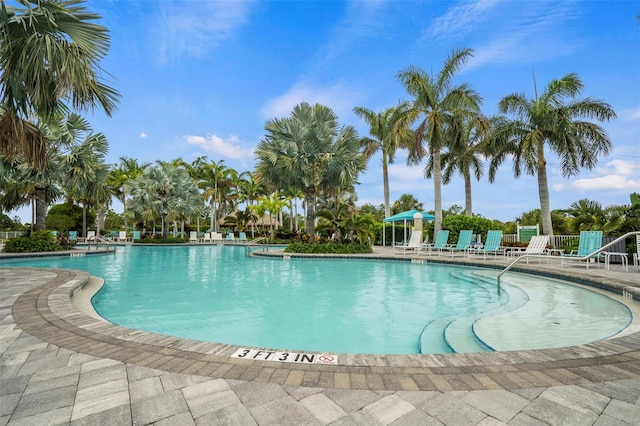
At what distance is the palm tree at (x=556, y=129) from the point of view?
15.4m

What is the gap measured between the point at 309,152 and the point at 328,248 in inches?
196

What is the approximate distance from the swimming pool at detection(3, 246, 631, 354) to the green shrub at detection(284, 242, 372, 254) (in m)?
6.53

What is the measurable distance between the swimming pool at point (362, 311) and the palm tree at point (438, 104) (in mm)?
10045

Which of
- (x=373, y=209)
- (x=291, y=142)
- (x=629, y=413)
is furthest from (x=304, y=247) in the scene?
(x=373, y=209)

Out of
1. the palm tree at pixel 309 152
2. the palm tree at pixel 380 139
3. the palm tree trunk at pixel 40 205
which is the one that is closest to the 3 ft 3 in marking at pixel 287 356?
the palm tree at pixel 309 152

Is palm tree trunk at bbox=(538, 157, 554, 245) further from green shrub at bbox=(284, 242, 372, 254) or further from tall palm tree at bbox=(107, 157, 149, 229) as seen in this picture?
tall palm tree at bbox=(107, 157, 149, 229)

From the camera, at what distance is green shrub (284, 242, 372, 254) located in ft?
53.3

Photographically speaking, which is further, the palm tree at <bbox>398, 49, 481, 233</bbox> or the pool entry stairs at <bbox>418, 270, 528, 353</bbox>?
the palm tree at <bbox>398, 49, 481, 233</bbox>

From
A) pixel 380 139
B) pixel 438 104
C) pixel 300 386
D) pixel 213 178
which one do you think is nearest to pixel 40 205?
pixel 300 386

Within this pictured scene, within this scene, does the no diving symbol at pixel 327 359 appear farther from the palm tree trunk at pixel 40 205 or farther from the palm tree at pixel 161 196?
the palm tree at pixel 161 196

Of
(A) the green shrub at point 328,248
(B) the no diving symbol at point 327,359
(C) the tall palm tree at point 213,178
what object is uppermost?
(C) the tall palm tree at point 213,178

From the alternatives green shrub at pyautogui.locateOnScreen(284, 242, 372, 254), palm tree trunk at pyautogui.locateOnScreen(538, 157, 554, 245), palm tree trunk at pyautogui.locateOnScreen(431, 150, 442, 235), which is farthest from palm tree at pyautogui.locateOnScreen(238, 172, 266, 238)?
palm tree trunk at pyautogui.locateOnScreen(538, 157, 554, 245)

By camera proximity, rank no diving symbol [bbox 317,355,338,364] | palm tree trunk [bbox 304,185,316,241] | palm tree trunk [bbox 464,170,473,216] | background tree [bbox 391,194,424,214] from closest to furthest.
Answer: no diving symbol [bbox 317,355,338,364] < palm tree trunk [bbox 304,185,316,241] < palm tree trunk [bbox 464,170,473,216] < background tree [bbox 391,194,424,214]

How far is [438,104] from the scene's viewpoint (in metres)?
17.9
